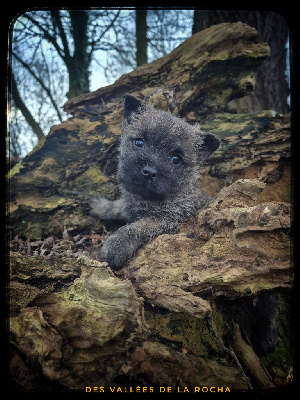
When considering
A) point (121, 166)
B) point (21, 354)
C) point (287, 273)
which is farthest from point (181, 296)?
point (121, 166)

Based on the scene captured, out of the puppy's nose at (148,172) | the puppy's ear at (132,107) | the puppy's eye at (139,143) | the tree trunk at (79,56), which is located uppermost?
the tree trunk at (79,56)

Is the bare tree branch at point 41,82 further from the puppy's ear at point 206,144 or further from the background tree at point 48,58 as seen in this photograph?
the puppy's ear at point 206,144

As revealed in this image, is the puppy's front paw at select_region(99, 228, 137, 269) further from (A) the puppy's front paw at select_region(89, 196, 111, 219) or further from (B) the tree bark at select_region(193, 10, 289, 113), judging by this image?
(B) the tree bark at select_region(193, 10, 289, 113)

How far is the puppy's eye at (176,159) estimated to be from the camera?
3.24 meters

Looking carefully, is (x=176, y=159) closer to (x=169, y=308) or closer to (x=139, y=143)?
(x=139, y=143)

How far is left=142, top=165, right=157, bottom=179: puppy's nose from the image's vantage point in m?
2.84

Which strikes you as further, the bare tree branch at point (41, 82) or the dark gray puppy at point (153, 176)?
the dark gray puppy at point (153, 176)

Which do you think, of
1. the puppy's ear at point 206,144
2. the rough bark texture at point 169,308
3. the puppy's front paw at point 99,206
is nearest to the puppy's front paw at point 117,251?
the rough bark texture at point 169,308

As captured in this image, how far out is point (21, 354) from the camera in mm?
1601

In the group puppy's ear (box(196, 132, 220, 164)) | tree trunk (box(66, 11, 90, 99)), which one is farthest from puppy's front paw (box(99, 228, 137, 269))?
tree trunk (box(66, 11, 90, 99))

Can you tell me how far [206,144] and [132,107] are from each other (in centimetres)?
125

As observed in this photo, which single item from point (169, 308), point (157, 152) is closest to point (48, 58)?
point (157, 152)

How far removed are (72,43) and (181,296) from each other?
3384 mm

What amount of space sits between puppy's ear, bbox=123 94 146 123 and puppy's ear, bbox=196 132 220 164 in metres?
0.99
